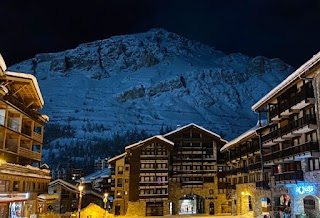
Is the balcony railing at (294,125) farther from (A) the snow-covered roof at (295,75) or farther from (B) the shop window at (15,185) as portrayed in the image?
(B) the shop window at (15,185)

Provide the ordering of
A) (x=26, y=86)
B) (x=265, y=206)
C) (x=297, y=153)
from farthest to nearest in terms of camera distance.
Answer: (x=265, y=206) → (x=26, y=86) → (x=297, y=153)

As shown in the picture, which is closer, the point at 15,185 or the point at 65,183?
the point at 15,185

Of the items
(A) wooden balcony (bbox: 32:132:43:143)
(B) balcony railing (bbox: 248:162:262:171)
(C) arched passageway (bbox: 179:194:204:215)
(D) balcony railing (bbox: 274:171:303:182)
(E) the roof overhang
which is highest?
(E) the roof overhang

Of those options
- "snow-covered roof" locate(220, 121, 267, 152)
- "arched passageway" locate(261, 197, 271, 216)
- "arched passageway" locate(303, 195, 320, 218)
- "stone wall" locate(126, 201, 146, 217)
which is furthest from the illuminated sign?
"stone wall" locate(126, 201, 146, 217)

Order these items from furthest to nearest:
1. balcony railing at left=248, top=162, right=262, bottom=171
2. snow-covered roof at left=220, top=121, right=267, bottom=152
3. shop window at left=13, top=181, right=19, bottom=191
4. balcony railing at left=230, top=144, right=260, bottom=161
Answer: balcony railing at left=230, top=144, right=260, bottom=161, snow-covered roof at left=220, top=121, right=267, bottom=152, balcony railing at left=248, top=162, right=262, bottom=171, shop window at left=13, top=181, right=19, bottom=191

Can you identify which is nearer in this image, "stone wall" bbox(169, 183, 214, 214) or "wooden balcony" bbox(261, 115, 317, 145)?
"wooden balcony" bbox(261, 115, 317, 145)

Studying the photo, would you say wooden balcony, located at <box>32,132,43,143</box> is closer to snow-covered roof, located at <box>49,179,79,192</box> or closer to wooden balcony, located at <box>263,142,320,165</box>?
snow-covered roof, located at <box>49,179,79,192</box>

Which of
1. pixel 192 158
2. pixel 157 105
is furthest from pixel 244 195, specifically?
pixel 157 105

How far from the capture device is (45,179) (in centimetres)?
3834

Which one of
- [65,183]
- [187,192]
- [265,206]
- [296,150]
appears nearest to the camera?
[296,150]

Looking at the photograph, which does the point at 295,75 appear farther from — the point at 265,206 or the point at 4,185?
the point at 4,185

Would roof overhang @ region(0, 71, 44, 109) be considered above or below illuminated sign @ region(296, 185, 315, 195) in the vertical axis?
above

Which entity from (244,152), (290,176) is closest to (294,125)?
(290,176)

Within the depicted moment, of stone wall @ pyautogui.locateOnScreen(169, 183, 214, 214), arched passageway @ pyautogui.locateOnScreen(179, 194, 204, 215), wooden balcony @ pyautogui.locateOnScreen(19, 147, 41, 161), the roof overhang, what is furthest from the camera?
arched passageway @ pyautogui.locateOnScreen(179, 194, 204, 215)
